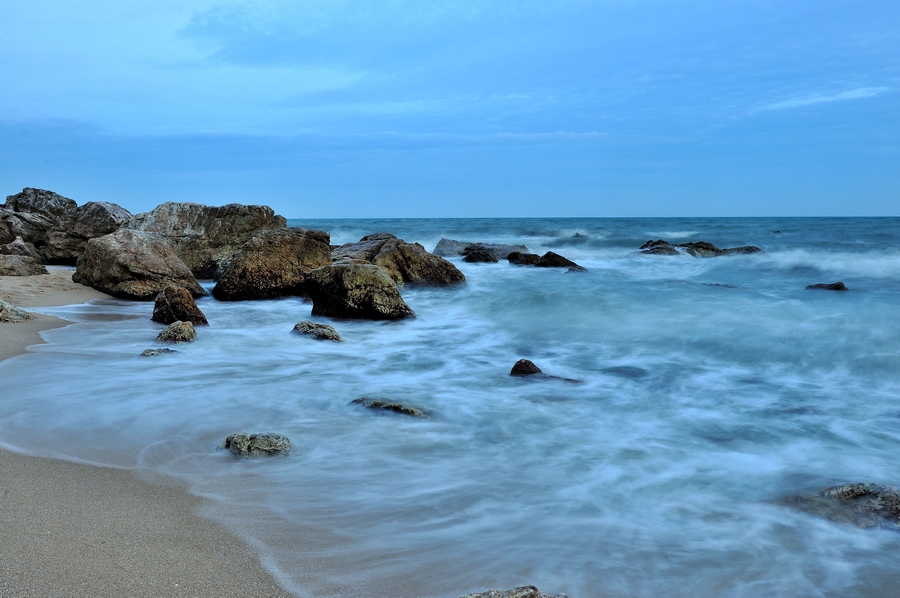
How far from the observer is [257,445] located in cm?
385

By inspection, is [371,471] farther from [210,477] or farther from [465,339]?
[465,339]

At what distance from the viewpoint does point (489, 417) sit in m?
4.91

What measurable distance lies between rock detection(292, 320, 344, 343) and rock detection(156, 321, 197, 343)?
3.96ft

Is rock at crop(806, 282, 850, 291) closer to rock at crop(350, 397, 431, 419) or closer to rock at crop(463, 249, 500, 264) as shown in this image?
rock at crop(463, 249, 500, 264)

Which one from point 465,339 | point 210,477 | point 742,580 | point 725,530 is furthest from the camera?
point 465,339

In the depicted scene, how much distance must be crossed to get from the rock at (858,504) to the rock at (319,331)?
516cm

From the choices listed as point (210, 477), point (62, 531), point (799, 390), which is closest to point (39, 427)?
point (210, 477)

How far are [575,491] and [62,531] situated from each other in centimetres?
238

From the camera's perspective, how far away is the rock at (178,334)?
7.00 metres

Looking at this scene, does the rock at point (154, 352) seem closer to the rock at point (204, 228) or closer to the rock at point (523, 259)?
the rock at point (204, 228)

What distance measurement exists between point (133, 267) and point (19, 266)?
95.8 inches

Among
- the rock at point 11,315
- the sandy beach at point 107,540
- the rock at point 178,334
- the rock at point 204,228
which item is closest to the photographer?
the sandy beach at point 107,540

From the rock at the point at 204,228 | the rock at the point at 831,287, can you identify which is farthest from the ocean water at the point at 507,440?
the rock at the point at 831,287

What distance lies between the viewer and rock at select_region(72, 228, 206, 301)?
1009cm
